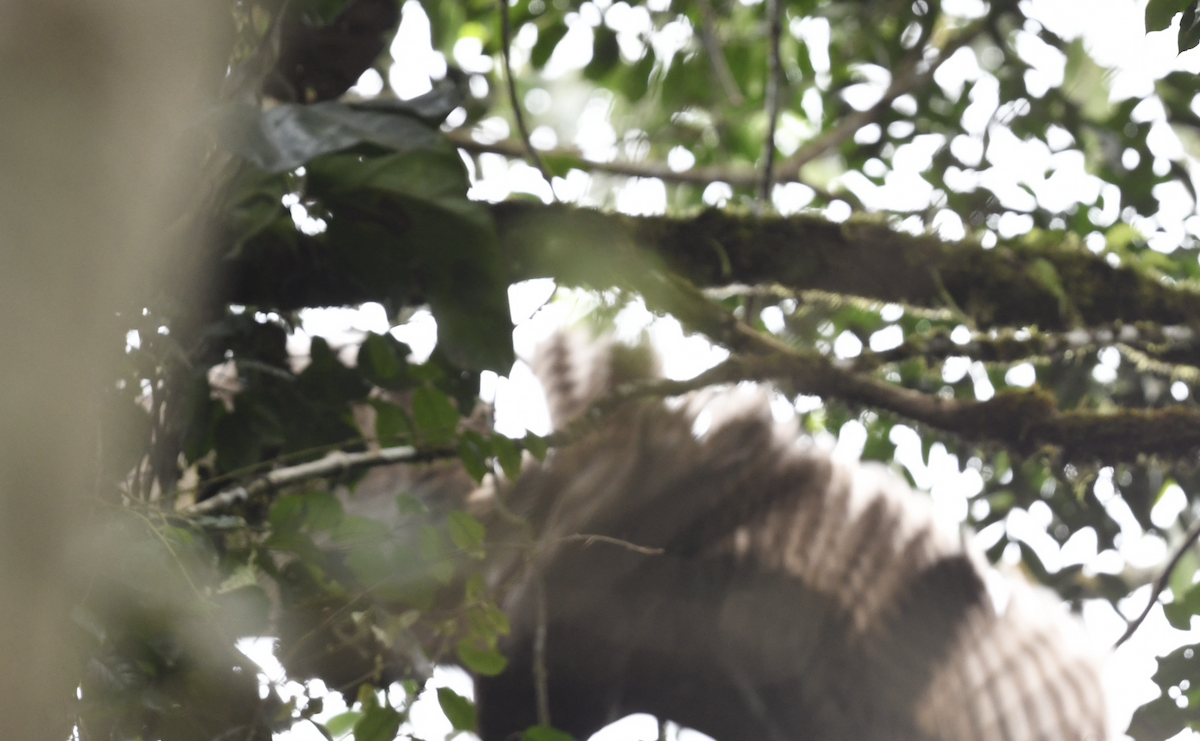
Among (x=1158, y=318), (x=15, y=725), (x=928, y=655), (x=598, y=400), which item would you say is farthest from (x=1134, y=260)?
(x=15, y=725)

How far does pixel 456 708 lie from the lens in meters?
0.76

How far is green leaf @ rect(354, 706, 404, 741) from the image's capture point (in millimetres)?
737

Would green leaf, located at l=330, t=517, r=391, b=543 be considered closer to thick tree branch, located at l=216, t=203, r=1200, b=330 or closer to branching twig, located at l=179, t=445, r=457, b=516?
branching twig, located at l=179, t=445, r=457, b=516

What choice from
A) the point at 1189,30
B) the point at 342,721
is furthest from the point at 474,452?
the point at 1189,30

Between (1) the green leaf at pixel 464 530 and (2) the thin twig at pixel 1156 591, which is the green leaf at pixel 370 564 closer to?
(1) the green leaf at pixel 464 530

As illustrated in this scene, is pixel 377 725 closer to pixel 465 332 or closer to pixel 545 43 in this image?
pixel 465 332

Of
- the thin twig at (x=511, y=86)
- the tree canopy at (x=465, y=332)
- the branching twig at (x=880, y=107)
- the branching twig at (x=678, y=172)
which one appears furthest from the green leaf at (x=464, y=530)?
the branching twig at (x=880, y=107)

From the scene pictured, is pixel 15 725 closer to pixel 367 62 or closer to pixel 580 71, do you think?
pixel 367 62

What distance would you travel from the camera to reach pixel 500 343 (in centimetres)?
88

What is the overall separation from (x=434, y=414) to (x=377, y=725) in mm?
323

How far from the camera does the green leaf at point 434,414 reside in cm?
94

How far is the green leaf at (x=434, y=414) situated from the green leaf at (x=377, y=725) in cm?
29

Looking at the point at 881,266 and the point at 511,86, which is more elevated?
the point at 511,86

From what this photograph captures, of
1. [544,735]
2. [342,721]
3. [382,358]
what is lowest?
[342,721]
